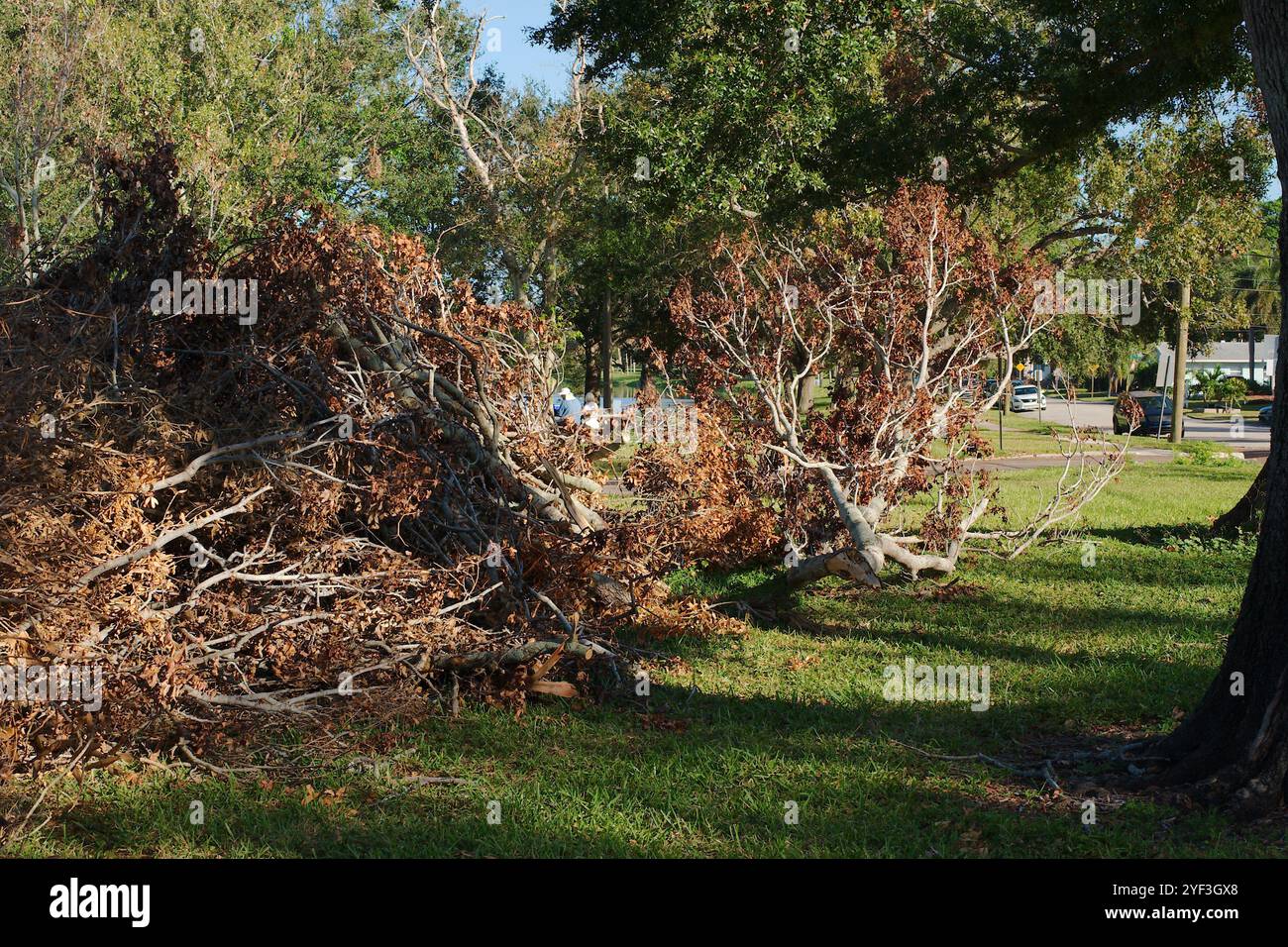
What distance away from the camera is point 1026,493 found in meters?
17.9

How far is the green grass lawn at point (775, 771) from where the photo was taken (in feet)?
16.2

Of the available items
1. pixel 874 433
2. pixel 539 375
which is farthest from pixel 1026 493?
pixel 539 375

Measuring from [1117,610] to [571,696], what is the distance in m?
4.84

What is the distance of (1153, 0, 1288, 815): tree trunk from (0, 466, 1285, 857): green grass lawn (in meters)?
0.22

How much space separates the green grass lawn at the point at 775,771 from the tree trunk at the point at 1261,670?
218mm

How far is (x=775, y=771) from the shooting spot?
228 inches

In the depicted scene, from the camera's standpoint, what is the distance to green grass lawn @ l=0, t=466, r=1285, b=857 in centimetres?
493

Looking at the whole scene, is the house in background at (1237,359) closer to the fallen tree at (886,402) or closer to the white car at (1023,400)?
the white car at (1023,400)

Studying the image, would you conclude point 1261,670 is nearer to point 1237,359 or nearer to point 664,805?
point 664,805

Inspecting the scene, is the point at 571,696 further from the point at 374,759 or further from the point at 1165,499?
the point at 1165,499

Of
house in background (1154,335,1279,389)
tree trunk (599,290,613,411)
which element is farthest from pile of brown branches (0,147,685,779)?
house in background (1154,335,1279,389)

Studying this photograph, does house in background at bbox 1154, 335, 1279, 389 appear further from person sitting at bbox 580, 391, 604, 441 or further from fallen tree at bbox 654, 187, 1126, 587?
person sitting at bbox 580, 391, 604, 441

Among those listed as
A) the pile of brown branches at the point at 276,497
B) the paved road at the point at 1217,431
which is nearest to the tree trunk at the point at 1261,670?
the pile of brown branches at the point at 276,497

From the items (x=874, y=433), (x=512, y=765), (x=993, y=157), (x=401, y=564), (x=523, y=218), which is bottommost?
(x=512, y=765)
